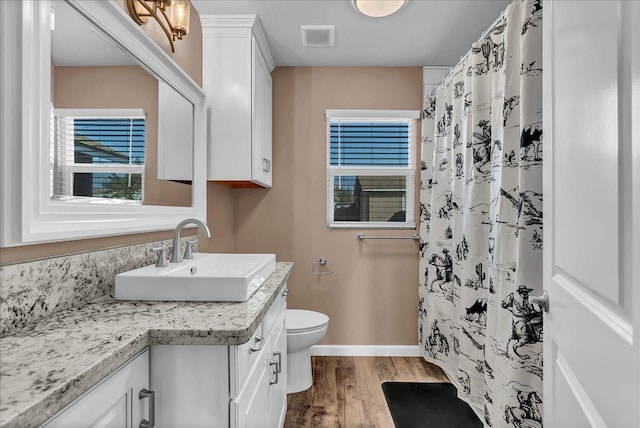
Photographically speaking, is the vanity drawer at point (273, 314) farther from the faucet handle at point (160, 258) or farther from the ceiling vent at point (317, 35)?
the ceiling vent at point (317, 35)

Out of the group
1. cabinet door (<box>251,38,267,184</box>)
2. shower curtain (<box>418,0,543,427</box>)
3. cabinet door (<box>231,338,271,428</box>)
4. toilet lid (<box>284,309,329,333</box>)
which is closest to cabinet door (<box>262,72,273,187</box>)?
cabinet door (<box>251,38,267,184</box>)

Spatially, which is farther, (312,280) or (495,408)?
(312,280)

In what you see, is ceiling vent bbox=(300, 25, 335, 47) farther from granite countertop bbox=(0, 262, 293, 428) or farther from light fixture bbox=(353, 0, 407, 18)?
granite countertop bbox=(0, 262, 293, 428)

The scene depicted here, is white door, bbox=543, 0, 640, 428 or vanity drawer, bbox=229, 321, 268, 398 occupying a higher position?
white door, bbox=543, 0, 640, 428

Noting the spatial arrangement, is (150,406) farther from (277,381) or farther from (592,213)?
(592,213)

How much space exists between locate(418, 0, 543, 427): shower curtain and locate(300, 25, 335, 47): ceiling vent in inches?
33.7

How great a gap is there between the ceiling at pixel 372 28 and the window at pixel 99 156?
115 cm

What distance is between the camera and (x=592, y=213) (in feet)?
2.34

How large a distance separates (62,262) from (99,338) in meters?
0.37

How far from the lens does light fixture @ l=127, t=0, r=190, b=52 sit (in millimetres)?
1391

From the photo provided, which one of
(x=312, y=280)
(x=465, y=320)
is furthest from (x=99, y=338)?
(x=312, y=280)

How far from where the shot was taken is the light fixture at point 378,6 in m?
1.96

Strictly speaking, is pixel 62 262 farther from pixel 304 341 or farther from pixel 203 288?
pixel 304 341

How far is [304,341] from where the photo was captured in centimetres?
217
